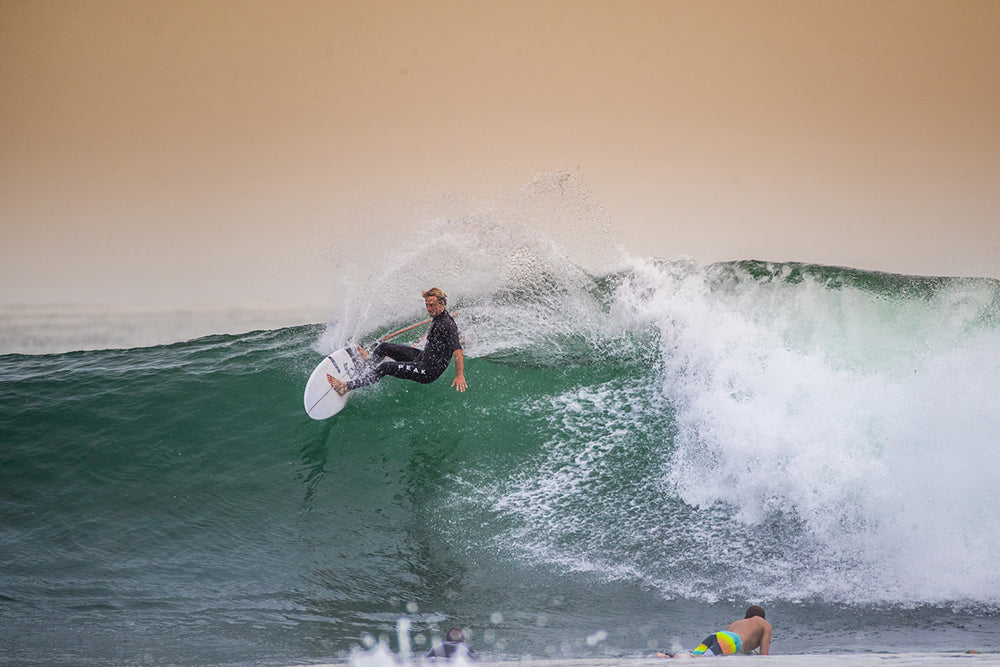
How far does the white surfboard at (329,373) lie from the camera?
5.36m

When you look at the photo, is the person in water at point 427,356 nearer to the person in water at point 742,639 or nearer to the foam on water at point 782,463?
the foam on water at point 782,463

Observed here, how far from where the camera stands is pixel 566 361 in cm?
614

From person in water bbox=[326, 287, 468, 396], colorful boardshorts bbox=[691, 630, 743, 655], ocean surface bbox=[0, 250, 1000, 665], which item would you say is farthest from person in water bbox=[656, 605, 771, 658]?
person in water bbox=[326, 287, 468, 396]

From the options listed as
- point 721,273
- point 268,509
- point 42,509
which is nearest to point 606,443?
point 268,509

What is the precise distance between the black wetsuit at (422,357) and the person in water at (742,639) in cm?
257

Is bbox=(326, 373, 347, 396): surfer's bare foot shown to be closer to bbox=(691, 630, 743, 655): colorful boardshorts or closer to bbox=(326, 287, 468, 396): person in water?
bbox=(326, 287, 468, 396): person in water

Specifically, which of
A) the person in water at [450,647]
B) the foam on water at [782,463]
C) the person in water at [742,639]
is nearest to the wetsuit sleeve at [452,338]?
A: the foam on water at [782,463]

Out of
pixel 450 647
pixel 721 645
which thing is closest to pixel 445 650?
A: pixel 450 647

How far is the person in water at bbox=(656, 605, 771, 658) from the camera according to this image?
2881mm

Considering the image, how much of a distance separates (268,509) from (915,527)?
155 inches

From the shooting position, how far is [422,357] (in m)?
5.09

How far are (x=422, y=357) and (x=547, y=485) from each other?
4.19ft

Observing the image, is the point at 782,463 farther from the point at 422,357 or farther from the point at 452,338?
the point at 422,357

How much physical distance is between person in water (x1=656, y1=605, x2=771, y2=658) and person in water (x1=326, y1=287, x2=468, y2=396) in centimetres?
230
